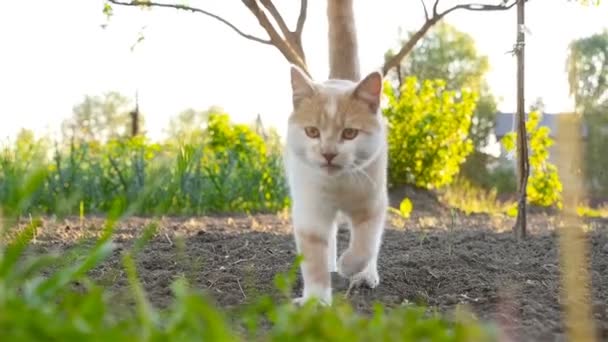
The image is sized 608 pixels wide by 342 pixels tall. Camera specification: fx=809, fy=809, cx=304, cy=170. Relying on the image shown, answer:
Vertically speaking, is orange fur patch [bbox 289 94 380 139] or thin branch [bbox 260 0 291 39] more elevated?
thin branch [bbox 260 0 291 39]

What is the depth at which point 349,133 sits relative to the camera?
3.01 m

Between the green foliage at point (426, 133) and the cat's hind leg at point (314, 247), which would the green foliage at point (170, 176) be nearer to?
the green foliage at point (426, 133)

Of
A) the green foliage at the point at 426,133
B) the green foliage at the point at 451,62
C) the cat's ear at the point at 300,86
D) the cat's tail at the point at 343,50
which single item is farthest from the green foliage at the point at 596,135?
the cat's ear at the point at 300,86

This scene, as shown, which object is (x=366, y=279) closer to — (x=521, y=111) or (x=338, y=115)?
(x=338, y=115)

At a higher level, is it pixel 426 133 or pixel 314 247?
pixel 426 133

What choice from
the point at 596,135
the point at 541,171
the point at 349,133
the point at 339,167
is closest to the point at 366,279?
the point at 339,167

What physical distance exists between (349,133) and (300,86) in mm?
273

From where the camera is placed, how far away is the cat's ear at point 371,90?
302 centimetres

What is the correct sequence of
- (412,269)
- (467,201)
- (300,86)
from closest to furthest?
1. (300,86)
2. (412,269)
3. (467,201)

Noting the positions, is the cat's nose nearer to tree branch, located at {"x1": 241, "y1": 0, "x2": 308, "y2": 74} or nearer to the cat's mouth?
the cat's mouth

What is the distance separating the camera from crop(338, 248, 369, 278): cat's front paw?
2.90 metres

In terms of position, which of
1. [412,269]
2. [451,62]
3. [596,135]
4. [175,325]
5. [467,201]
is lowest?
[467,201]

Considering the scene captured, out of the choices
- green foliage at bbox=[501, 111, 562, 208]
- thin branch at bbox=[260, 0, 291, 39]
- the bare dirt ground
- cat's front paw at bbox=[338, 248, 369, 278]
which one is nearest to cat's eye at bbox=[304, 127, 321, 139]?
cat's front paw at bbox=[338, 248, 369, 278]

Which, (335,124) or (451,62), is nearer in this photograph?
(335,124)
